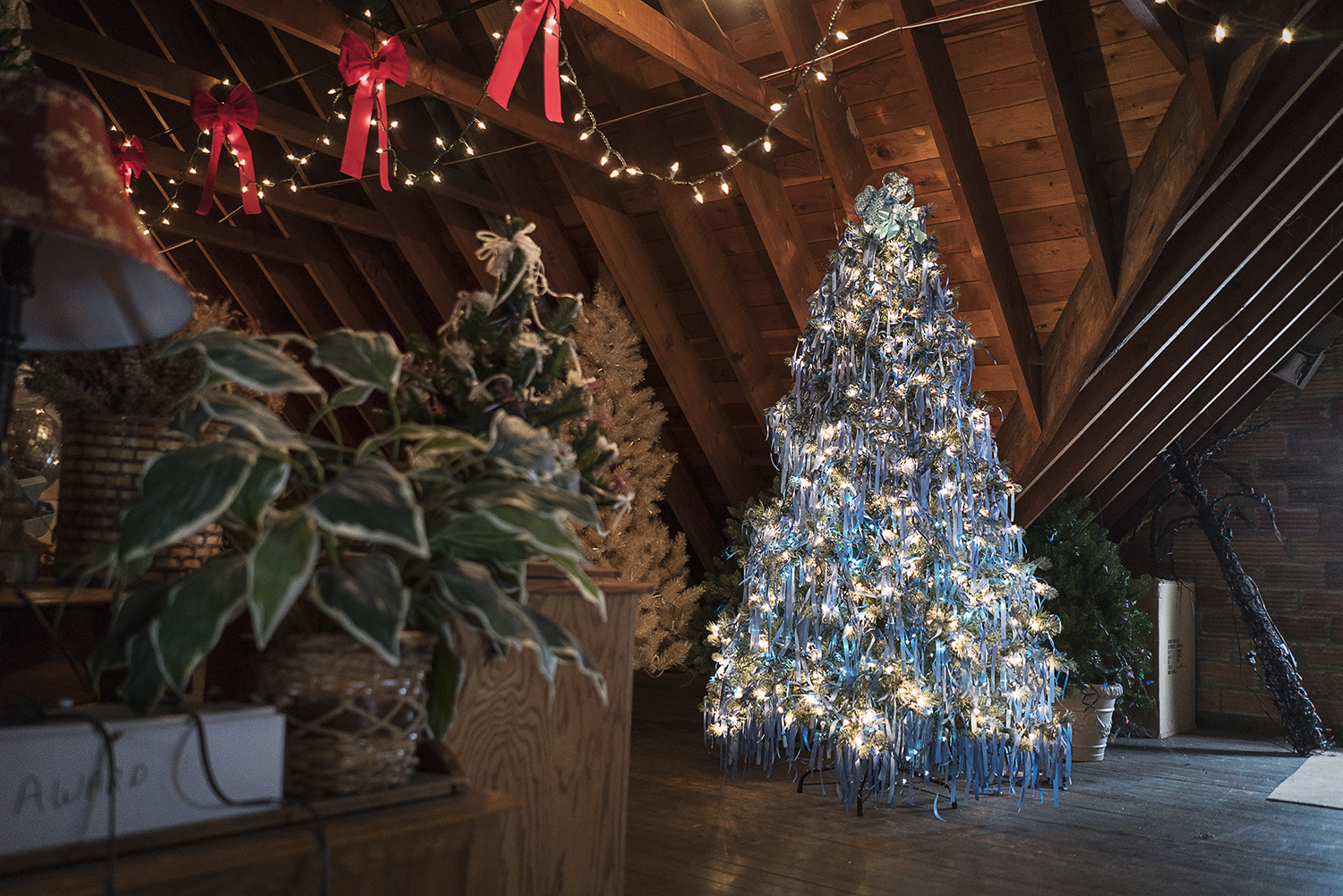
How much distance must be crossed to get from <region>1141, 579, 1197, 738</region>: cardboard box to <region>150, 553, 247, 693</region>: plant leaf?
531 cm

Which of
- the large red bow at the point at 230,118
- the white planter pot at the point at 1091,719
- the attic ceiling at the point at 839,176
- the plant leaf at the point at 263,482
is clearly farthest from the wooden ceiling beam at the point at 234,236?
the plant leaf at the point at 263,482

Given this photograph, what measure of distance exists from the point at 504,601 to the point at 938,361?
Answer: 2.82 metres

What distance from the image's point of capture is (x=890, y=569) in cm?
340

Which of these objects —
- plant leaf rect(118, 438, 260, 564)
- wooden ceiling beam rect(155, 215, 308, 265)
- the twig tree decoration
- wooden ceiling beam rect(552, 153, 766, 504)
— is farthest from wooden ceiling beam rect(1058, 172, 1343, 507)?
wooden ceiling beam rect(155, 215, 308, 265)

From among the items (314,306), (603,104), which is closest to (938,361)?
(603,104)

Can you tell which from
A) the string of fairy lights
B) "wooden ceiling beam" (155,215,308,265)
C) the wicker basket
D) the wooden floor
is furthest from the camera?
"wooden ceiling beam" (155,215,308,265)

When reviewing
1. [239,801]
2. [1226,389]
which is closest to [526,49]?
[239,801]

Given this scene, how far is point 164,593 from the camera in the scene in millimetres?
1023

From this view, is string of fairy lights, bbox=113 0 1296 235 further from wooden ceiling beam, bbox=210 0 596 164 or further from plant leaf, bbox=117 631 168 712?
plant leaf, bbox=117 631 168 712

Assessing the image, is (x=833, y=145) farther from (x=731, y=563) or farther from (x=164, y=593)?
(x=164, y=593)

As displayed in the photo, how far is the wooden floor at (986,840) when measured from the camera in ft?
8.71

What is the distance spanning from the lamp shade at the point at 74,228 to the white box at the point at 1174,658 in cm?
532

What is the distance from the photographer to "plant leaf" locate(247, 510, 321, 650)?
0.86 m

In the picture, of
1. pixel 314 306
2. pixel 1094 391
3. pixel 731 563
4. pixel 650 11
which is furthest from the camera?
pixel 314 306
